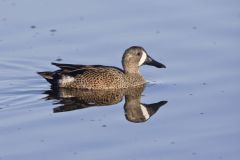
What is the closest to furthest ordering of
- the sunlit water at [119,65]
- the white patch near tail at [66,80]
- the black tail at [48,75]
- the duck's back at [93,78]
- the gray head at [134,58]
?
the sunlit water at [119,65] → the black tail at [48,75] → the duck's back at [93,78] → the white patch near tail at [66,80] → the gray head at [134,58]

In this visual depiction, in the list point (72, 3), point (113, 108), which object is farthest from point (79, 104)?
point (72, 3)

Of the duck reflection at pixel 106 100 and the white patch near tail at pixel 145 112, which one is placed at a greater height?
the duck reflection at pixel 106 100

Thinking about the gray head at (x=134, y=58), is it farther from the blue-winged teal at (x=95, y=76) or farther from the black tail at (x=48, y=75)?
the black tail at (x=48, y=75)

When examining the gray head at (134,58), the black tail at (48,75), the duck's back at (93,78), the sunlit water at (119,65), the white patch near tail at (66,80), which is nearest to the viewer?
the sunlit water at (119,65)

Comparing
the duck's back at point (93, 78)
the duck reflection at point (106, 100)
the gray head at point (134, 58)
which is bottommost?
the duck reflection at point (106, 100)

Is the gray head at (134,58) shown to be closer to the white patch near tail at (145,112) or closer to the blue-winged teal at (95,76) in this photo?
the blue-winged teal at (95,76)

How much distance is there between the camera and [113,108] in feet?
48.1

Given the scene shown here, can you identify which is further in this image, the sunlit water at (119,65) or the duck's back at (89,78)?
the duck's back at (89,78)

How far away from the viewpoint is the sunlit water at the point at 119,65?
12.6m

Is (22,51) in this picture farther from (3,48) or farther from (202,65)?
(202,65)

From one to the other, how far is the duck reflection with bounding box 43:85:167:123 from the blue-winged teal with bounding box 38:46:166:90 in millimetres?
125

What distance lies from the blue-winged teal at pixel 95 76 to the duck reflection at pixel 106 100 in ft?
0.41

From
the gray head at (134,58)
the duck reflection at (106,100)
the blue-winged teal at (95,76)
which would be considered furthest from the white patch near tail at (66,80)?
the gray head at (134,58)

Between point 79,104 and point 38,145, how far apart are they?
2.56m
